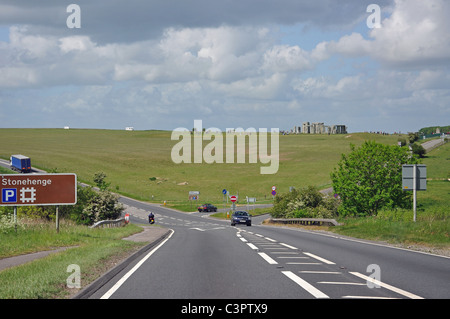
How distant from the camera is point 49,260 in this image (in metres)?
12.9

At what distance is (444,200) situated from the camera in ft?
198

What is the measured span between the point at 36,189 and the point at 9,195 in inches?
45.2

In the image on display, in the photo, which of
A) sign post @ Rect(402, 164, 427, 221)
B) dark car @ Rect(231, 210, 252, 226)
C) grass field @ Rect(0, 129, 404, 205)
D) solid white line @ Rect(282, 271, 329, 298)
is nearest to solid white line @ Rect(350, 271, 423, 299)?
solid white line @ Rect(282, 271, 329, 298)

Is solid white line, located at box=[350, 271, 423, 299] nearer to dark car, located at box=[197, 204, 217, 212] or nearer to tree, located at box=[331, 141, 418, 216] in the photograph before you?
tree, located at box=[331, 141, 418, 216]

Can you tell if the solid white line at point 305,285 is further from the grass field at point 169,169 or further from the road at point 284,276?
the grass field at point 169,169

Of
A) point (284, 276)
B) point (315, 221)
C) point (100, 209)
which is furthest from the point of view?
point (100, 209)

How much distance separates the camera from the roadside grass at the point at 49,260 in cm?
862

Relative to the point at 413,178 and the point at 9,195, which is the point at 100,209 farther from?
the point at 413,178

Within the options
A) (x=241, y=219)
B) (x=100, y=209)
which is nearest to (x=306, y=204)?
(x=241, y=219)

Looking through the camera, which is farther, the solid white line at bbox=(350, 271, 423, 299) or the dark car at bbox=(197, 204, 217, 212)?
the dark car at bbox=(197, 204, 217, 212)

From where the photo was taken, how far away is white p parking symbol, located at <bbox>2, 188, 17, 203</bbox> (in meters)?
21.3

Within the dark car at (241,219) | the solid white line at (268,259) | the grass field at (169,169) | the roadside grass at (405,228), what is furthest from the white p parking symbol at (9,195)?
the grass field at (169,169)

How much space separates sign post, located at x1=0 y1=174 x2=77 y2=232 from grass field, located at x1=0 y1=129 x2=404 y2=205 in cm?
6327

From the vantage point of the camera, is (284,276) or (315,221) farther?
(315,221)
